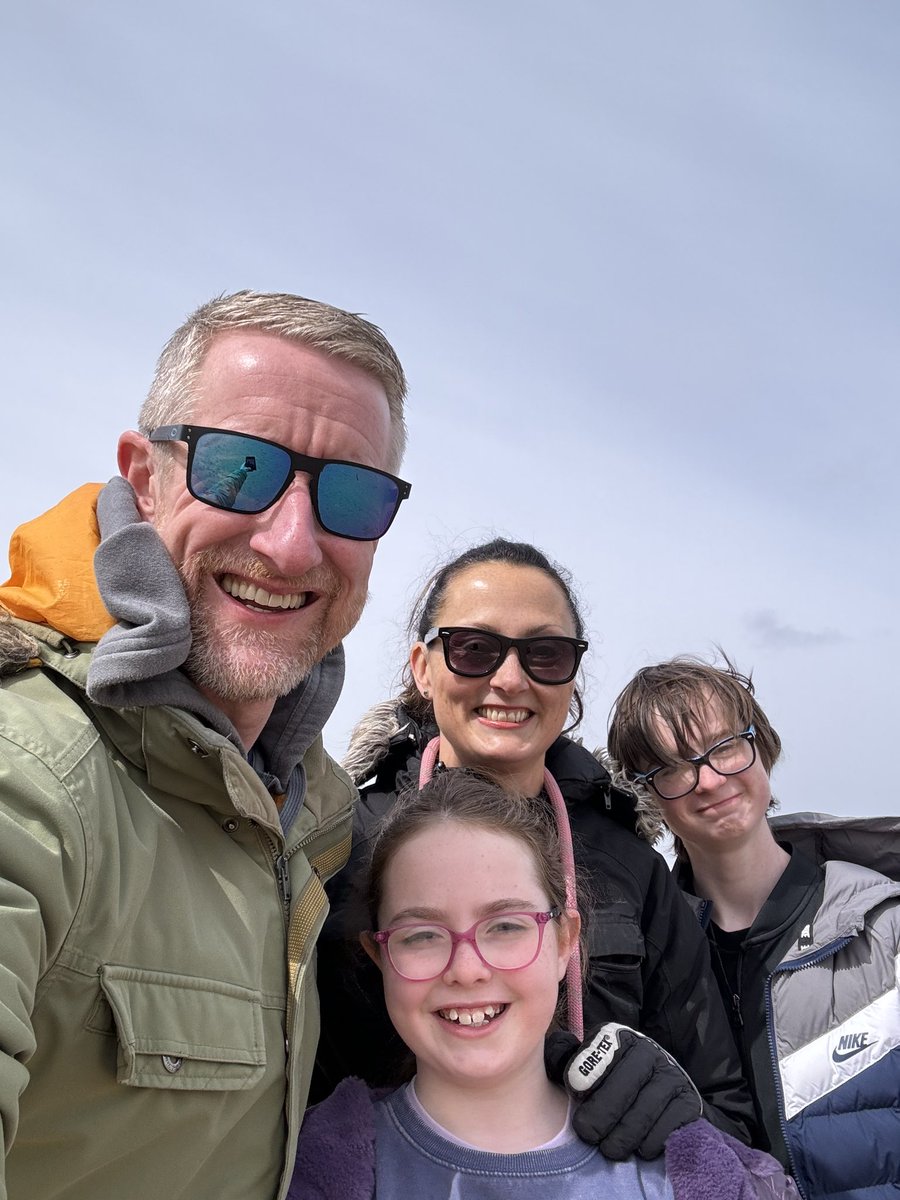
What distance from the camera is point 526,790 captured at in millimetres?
3479

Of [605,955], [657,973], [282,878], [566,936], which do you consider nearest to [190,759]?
[282,878]

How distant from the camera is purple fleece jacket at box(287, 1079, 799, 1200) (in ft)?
7.69

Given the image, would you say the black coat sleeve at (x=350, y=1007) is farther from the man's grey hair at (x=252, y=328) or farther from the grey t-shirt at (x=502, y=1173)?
the man's grey hair at (x=252, y=328)

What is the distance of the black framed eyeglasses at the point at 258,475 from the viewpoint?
2336 millimetres

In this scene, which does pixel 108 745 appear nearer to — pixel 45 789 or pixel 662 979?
pixel 45 789

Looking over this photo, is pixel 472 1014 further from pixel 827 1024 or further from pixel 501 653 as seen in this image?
pixel 827 1024

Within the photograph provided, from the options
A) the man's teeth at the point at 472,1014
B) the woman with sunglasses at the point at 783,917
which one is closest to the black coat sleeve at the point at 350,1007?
the man's teeth at the point at 472,1014

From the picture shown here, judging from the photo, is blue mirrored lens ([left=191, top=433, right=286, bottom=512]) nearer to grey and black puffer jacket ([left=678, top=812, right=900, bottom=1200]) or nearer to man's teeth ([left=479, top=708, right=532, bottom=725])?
man's teeth ([left=479, top=708, right=532, bottom=725])

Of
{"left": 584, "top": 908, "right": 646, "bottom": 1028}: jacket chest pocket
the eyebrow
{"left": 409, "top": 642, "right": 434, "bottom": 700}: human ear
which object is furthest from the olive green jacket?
{"left": 409, "top": 642, "right": 434, "bottom": 700}: human ear

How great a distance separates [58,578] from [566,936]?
1609mm

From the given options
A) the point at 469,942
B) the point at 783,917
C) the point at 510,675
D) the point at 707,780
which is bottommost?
the point at 783,917

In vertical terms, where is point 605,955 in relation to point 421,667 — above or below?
below

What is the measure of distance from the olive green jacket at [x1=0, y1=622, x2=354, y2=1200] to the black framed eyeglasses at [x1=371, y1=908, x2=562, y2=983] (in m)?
0.29

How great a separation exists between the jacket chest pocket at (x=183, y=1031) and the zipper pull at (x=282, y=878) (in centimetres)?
26
